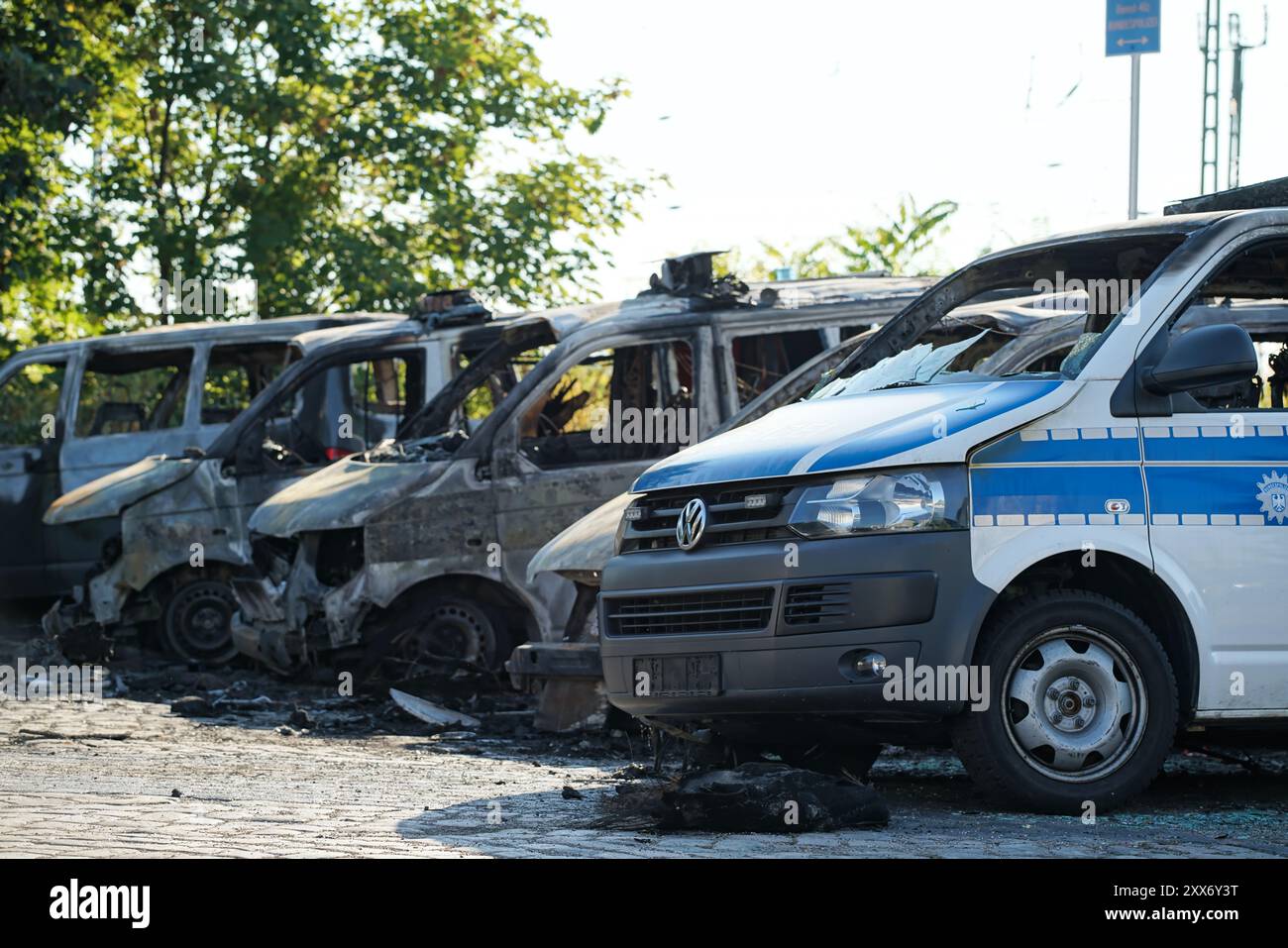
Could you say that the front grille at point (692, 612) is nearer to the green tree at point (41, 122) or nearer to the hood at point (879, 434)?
the hood at point (879, 434)

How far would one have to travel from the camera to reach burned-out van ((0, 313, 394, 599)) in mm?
14484

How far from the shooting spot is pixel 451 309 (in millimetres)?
12953

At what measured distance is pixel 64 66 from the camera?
20062 mm

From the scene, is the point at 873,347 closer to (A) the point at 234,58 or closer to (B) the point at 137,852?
(B) the point at 137,852

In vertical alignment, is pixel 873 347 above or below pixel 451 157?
below

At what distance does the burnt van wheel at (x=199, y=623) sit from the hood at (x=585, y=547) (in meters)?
4.89

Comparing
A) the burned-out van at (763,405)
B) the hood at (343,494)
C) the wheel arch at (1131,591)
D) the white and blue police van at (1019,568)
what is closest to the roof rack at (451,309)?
the hood at (343,494)

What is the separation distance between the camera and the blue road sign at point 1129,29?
1307cm

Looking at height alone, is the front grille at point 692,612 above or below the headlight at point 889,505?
below

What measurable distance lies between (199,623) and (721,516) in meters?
7.18

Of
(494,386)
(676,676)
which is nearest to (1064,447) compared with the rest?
(676,676)

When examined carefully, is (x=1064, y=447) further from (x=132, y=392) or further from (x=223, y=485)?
(x=132, y=392)

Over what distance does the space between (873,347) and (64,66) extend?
14793 millimetres
